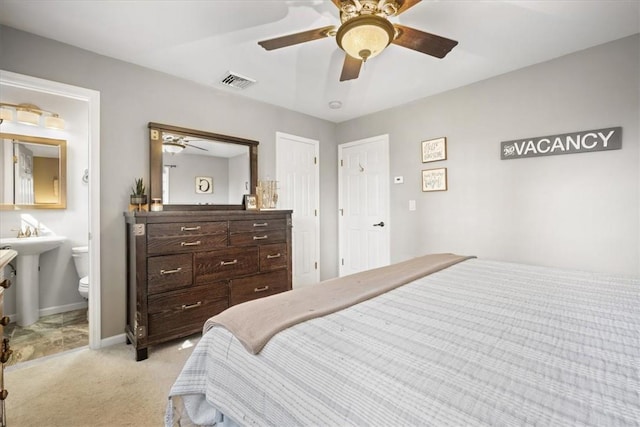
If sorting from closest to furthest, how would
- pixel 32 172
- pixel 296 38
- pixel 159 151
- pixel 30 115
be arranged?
1. pixel 296 38
2. pixel 159 151
3. pixel 30 115
4. pixel 32 172

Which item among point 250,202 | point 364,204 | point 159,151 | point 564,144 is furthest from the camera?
point 364,204

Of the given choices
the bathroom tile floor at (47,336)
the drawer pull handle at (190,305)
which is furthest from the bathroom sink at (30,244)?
the drawer pull handle at (190,305)

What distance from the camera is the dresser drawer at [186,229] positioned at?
221 cm

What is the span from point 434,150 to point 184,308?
3.03 meters

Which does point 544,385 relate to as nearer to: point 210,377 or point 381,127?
point 210,377

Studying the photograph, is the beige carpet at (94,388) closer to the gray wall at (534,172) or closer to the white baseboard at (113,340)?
the white baseboard at (113,340)

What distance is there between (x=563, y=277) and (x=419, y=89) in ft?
7.62

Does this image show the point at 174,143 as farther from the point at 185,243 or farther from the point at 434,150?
the point at 434,150

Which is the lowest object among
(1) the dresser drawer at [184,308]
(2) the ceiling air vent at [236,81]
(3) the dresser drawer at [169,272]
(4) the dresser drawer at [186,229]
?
(1) the dresser drawer at [184,308]

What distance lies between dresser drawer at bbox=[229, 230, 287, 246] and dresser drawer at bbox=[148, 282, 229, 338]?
41cm

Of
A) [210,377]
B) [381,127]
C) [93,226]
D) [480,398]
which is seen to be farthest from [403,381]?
[381,127]

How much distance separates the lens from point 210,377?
950mm

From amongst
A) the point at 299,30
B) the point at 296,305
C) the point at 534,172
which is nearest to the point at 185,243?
the point at 296,305

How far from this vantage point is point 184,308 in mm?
2336
